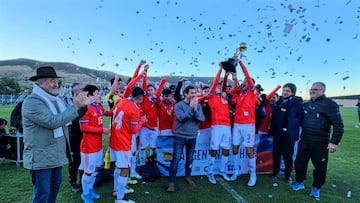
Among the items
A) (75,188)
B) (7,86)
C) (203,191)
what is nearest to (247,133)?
(203,191)

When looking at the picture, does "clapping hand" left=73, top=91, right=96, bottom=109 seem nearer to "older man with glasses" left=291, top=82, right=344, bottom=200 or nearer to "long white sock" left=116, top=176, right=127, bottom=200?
"long white sock" left=116, top=176, right=127, bottom=200

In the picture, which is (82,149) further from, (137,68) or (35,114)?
(137,68)

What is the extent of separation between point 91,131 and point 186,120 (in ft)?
6.82

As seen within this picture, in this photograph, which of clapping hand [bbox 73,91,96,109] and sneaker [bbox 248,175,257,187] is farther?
sneaker [bbox 248,175,257,187]

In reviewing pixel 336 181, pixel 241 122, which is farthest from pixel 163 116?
pixel 336 181

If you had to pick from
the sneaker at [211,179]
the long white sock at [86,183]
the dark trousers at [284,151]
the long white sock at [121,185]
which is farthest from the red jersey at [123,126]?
the dark trousers at [284,151]

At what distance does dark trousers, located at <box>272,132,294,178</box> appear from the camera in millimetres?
6500

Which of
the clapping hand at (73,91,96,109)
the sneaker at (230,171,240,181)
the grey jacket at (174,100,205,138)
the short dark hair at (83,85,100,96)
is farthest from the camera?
the sneaker at (230,171,240,181)

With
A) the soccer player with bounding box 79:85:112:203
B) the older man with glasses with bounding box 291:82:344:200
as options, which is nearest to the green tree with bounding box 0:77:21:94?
the soccer player with bounding box 79:85:112:203

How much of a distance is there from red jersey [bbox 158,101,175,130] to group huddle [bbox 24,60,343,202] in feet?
0.09

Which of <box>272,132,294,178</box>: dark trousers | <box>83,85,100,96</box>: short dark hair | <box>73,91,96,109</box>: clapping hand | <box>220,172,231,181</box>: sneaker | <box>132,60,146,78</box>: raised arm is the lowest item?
<box>220,172,231,181</box>: sneaker

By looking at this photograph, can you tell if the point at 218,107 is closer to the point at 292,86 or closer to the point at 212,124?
the point at 212,124

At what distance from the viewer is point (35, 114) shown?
3.01 m

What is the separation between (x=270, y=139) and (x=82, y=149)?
5137 mm
